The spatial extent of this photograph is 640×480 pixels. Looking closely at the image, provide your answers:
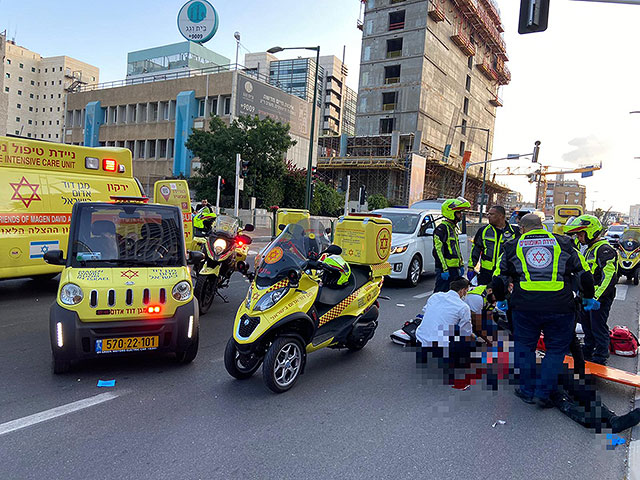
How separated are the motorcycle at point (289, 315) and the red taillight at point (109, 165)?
571cm

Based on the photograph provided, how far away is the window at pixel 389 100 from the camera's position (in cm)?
5291

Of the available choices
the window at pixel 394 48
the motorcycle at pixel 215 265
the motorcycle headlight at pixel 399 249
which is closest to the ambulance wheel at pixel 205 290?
the motorcycle at pixel 215 265

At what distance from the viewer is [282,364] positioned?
175 inches

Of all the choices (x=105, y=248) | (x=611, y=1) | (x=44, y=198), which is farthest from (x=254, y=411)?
(x=611, y=1)

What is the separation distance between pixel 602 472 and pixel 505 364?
1494mm

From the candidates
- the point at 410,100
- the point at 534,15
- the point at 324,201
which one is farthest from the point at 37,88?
the point at 534,15

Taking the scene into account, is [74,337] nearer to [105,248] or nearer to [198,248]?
[105,248]

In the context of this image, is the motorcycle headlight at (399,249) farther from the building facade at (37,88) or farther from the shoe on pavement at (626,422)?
the building facade at (37,88)

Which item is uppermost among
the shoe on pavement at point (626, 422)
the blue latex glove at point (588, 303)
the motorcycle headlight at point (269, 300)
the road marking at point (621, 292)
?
the blue latex glove at point (588, 303)

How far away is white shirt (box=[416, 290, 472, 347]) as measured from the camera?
5.07 metres

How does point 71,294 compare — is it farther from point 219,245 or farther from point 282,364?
point 219,245

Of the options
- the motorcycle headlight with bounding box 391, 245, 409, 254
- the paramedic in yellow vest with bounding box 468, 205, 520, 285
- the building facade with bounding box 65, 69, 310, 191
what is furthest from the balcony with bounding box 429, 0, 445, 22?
the paramedic in yellow vest with bounding box 468, 205, 520, 285

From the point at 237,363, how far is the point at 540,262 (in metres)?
3.02

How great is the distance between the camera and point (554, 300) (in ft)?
14.1
